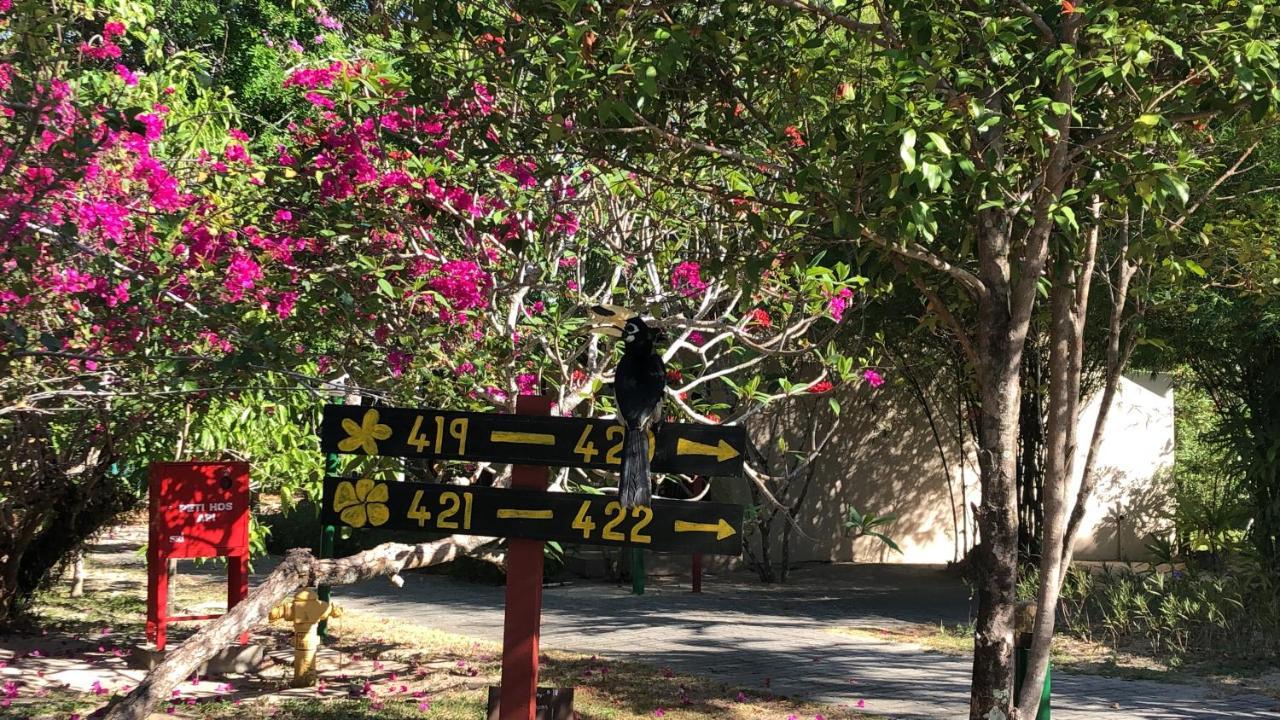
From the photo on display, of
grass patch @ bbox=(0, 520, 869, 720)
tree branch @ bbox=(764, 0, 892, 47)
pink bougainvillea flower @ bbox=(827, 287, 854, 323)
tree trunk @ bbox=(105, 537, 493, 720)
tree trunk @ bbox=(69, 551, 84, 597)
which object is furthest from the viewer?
tree trunk @ bbox=(69, 551, 84, 597)

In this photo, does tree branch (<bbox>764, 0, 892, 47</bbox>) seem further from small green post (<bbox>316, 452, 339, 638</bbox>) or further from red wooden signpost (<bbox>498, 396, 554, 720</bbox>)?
small green post (<bbox>316, 452, 339, 638</bbox>)

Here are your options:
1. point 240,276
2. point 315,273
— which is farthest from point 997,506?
point 240,276

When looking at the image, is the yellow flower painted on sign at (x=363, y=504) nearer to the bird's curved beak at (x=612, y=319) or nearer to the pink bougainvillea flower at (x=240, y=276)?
the bird's curved beak at (x=612, y=319)

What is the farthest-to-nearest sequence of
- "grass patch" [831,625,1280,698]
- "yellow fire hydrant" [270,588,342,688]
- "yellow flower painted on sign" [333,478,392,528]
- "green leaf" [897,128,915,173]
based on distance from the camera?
1. "grass patch" [831,625,1280,698]
2. "yellow fire hydrant" [270,588,342,688]
3. "yellow flower painted on sign" [333,478,392,528]
4. "green leaf" [897,128,915,173]

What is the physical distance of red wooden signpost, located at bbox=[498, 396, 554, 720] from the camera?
638 centimetres

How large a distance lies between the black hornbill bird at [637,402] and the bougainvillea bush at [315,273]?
0.87 metres

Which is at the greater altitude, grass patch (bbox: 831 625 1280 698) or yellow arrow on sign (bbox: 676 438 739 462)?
yellow arrow on sign (bbox: 676 438 739 462)

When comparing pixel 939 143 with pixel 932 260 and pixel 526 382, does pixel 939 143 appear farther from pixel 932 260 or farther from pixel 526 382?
pixel 526 382

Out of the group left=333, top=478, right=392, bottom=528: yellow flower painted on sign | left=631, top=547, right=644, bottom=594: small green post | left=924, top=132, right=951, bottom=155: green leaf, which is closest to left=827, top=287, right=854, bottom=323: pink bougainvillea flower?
left=333, top=478, right=392, bottom=528: yellow flower painted on sign

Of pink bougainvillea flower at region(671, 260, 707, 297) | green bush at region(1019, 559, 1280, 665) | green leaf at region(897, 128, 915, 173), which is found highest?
pink bougainvillea flower at region(671, 260, 707, 297)

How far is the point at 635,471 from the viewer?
18.7 feet

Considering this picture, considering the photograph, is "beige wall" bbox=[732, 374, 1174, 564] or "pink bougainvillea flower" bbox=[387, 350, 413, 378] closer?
"pink bougainvillea flower" bbox=[387, 350, 413, 378]

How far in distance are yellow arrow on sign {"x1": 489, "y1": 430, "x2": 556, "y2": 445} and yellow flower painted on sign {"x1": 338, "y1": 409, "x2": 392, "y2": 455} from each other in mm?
551

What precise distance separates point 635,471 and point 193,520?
4275 millimetres
